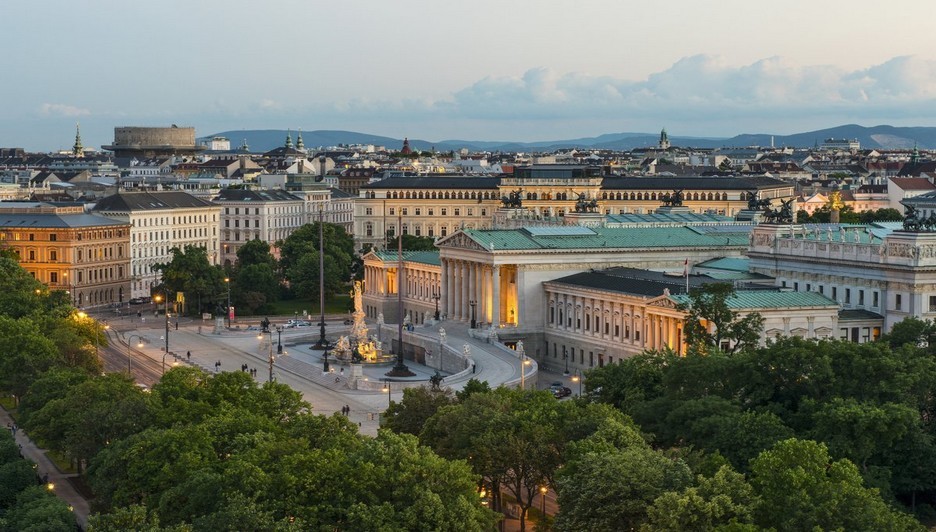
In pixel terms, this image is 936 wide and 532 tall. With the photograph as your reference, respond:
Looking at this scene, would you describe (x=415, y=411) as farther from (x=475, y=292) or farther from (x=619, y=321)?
(x=475, y=292)

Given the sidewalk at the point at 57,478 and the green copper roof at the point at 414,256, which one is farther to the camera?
the green copper roof at the point at 414,256

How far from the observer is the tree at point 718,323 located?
111 meters

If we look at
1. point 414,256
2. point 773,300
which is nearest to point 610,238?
point 414,256

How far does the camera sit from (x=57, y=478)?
3861 inches

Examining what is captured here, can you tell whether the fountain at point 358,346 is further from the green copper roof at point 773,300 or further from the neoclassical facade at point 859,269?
the neoclassical facade at point 859,269

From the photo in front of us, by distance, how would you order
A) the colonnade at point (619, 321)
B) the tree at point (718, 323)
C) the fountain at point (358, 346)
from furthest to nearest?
the fountain at point (358, 346) → the colonnade at point (619, 321) → the tree at point (718, 323)

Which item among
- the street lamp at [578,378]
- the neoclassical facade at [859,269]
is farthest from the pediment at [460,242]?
the neoclassical facade at [859,269]

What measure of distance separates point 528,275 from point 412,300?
27.5 metres

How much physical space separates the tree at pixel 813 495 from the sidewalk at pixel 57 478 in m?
32.4

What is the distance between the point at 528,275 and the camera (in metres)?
155

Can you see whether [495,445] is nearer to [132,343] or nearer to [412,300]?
[132,343]

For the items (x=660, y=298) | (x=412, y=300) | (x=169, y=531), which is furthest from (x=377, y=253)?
(x=169, y=531)

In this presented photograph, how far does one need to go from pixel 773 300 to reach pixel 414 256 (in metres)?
64.9

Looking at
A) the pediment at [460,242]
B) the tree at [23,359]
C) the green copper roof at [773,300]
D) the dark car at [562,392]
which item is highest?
the pediment at [460,242]
